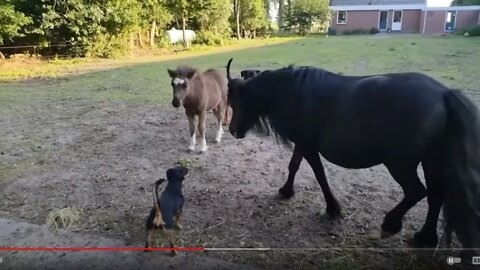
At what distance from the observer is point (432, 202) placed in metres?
2.51

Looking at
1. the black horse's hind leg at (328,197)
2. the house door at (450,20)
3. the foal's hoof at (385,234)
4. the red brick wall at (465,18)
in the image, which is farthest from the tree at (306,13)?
the foal's hoof at (385,234)

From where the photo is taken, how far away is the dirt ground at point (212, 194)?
107 inches

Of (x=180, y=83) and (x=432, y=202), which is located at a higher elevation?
(x=180, y=83)

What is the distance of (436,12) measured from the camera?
3659 centimetres

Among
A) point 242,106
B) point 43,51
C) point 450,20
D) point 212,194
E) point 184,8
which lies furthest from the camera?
point 450,20

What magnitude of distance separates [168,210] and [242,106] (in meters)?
1.19

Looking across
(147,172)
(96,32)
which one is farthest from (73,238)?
(96,32)

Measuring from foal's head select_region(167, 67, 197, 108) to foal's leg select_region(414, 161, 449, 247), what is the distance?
9.23 ft

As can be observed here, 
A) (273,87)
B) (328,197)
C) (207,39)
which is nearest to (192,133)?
(273,87)

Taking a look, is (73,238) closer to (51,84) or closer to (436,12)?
(51,84)

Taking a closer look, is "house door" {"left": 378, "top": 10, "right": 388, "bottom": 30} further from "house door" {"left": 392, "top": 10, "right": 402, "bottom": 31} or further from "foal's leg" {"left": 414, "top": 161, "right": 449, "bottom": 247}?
"foal's leg" {"left": 414, "top": 161, "right": 449, "bottom": 247}

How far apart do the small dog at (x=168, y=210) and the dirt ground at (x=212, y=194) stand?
249 mm

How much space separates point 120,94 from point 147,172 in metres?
5.07

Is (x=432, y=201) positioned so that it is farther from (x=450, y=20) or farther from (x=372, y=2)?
(x=450, y=20)
